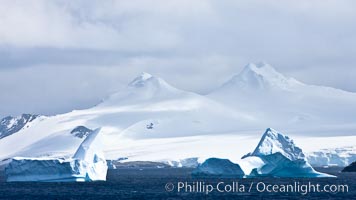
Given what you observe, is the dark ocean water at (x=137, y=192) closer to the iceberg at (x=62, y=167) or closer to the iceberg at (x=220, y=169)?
the iceberg at (x=62, y=167)

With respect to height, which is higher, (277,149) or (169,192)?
(277,149)

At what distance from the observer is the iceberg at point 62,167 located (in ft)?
362

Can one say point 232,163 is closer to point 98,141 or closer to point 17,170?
point 98,141

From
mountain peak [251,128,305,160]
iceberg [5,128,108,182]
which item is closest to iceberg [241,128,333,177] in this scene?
mountain peak [251,128,305,160]

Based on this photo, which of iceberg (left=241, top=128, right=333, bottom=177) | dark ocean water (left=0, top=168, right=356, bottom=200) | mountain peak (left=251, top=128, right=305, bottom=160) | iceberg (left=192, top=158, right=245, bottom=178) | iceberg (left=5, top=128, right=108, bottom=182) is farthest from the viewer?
mountain peak (left=251, top=128, right=305, bottom=160)

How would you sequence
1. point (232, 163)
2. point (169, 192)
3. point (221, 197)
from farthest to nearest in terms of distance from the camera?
point (232, 163) → point (169, 192) → point (221, 197)

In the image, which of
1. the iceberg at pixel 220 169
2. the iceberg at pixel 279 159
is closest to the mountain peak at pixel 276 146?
the iceberg at pixel 279 159

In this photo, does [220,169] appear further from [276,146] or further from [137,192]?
[137,192]

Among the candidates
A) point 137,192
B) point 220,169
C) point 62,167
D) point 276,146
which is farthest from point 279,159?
point 137,192

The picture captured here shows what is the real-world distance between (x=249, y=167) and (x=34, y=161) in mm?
27056

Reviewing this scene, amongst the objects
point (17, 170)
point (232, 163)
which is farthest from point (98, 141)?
point (232, 163)

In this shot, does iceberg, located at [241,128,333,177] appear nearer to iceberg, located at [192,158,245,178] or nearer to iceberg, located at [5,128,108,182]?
iceberg, located at [192,158,245,178]

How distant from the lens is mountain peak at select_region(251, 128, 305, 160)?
406ft

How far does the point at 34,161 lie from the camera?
363ft
